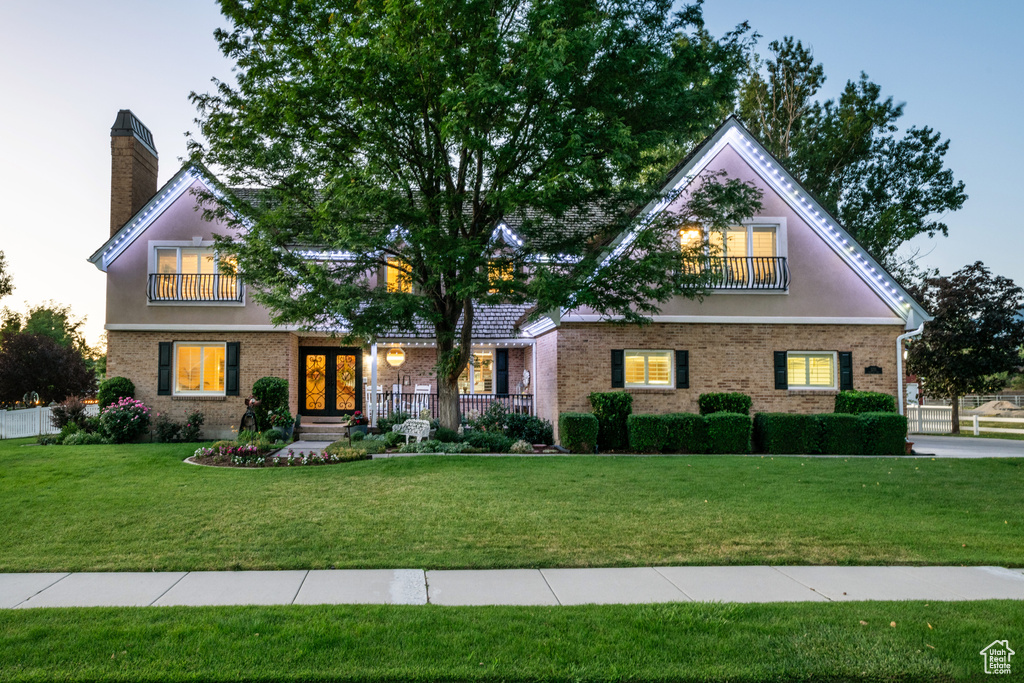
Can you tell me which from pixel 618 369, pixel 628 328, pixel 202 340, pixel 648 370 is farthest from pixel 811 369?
pixel 202 340

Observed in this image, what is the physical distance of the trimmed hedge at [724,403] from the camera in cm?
1580

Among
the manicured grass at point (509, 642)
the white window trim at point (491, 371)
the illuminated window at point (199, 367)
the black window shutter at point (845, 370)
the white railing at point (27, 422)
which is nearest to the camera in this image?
the manicured grass at point (509, 642)

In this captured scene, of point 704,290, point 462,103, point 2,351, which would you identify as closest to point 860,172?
point 704,290

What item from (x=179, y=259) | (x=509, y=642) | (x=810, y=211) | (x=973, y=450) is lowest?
(x=973, y=450)

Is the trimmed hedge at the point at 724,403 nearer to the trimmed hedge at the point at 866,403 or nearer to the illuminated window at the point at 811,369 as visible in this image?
the illuminated window at the point at 811,369

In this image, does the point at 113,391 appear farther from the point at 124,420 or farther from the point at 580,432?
the point at 580,432

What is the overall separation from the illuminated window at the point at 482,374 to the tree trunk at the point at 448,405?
540cm

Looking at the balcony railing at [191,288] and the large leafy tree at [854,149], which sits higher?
the large leafy tree at [854,149]

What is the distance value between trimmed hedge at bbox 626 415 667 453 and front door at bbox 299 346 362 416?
937 centimetres

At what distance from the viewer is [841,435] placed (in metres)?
15.2

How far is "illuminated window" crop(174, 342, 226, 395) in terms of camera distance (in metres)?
18.2

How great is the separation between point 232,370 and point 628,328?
11.3 metres

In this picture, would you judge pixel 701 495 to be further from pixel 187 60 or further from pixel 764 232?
pixel 187 60

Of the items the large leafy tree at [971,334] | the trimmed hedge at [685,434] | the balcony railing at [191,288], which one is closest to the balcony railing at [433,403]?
the trimmed hedge at [685,434]
